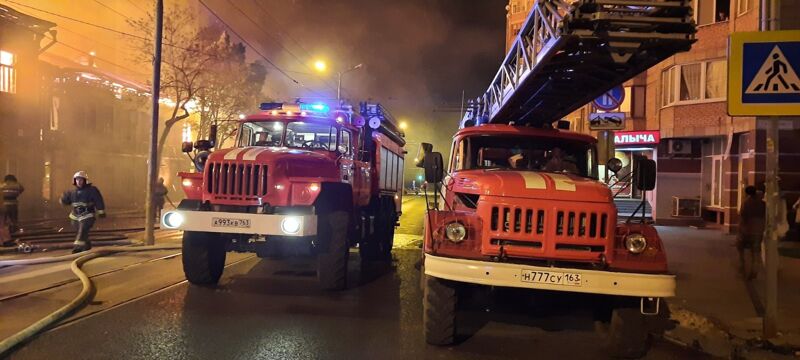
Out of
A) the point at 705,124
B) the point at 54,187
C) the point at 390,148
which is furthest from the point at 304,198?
the point at 54,187

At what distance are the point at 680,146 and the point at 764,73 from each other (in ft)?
56.2

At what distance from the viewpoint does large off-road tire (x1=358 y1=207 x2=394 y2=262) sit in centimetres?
1142

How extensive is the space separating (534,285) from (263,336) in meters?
2.81

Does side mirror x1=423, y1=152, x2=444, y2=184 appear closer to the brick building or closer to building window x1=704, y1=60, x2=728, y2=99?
the brick building

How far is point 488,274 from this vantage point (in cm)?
508

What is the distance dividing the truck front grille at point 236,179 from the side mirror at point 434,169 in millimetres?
2409

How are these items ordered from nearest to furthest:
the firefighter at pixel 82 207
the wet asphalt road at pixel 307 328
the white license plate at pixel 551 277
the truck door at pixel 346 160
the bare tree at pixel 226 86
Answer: the white license plate at pixel 551 277
the wet asphalt road at pixel 307 328
the truck door at pixel 346 160
the firefighter at pixel 82 207
the bare tree at pixel 226 86

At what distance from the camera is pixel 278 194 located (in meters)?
7.55

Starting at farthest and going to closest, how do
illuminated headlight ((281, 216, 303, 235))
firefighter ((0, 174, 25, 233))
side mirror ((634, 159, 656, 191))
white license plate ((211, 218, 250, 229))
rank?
1. firefighter ((0, 174, 25, 233))
2. white license plate ((211, 218, 250, 229))
3. illuminated headlight ((281, 216, 303, 235))
4. side mirror ((634, 159, 656, 191))

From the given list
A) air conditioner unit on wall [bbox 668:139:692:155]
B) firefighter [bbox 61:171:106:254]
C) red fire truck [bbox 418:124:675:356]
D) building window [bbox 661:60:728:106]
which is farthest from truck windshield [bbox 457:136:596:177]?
air conditioner unit on wall [bbox 668:139:692:155]

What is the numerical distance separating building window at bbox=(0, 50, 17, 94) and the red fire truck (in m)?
25.2

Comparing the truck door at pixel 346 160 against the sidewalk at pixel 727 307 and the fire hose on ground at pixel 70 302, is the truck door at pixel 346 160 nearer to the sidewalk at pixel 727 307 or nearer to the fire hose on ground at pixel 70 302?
the fire hose on ground at pixel 70 302

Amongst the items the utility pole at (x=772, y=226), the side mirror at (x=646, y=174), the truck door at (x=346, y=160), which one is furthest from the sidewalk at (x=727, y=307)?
the truck door at (x=346, y=160)

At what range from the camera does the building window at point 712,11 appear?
1992cm
